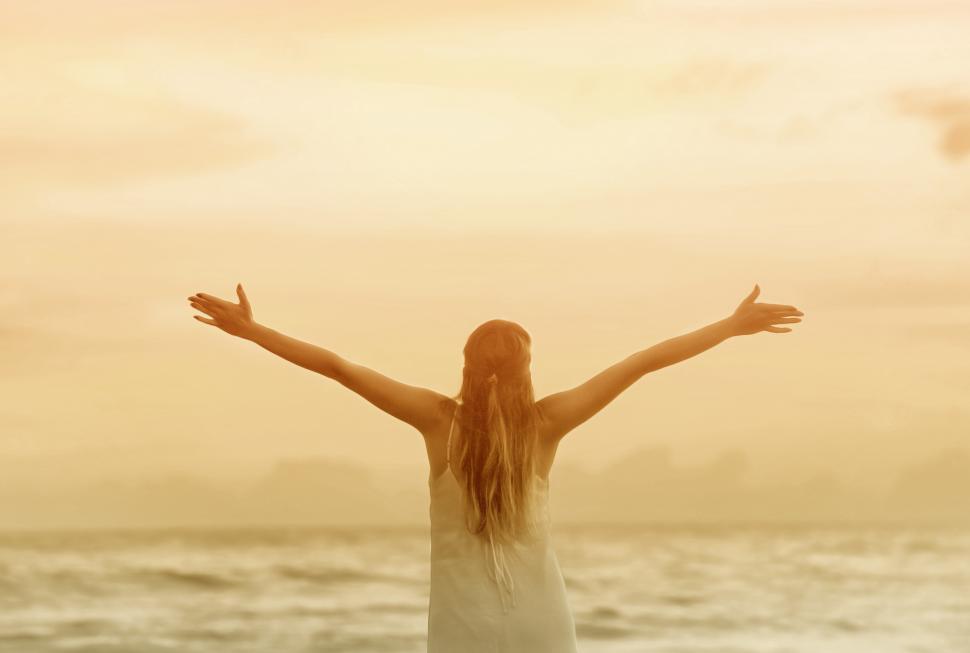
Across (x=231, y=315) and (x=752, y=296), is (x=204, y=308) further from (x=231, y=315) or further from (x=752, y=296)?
(x=752, y=296)

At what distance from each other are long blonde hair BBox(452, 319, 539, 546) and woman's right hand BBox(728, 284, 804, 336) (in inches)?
27.8

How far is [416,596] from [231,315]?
58.6 feet

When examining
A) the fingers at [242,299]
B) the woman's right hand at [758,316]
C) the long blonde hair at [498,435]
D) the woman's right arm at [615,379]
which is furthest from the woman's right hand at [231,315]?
the woman's right hand at [758,316]

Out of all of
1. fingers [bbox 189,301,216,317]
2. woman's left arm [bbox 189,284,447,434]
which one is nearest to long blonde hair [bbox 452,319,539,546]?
woman's left arm [bbox 189,284,447,434]

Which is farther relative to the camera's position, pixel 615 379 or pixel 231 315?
pixel 231 315

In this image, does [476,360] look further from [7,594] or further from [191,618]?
[7,594]

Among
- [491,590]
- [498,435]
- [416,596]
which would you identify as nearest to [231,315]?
[498,435]

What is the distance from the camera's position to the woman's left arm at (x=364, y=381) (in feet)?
13.2

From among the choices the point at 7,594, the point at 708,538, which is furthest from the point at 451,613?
the point at 708,538

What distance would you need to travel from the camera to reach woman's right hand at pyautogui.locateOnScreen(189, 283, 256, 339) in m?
4.20

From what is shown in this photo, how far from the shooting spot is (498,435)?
160 inches

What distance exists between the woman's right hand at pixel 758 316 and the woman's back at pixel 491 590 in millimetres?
835

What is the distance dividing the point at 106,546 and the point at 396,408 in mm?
32409

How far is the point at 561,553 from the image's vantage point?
110ft
